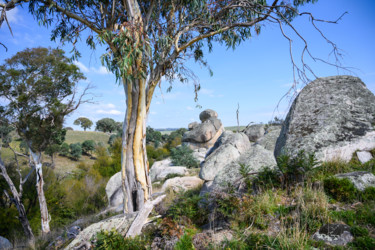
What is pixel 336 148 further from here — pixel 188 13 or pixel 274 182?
pixel 188 13

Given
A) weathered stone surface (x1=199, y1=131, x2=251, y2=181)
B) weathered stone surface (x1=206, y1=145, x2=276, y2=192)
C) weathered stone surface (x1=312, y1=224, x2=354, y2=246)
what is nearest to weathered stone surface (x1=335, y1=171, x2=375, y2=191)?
weathered stone surface (x1=312, y1=224, x2=354, y2=246)

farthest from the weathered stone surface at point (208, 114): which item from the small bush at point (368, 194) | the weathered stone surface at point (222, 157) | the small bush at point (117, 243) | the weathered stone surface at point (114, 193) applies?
the small bush at point (117, 243)

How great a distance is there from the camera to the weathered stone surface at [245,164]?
4.32 meters

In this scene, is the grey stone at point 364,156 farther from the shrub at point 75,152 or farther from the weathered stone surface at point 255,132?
the shrub at point 75,152

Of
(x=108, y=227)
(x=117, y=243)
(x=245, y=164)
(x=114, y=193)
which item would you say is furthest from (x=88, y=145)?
(x=117, y=243)

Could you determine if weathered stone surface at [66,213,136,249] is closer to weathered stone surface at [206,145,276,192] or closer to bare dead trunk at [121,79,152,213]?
bare dead trunk at [121,79,152,213]

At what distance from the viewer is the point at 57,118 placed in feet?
43.5

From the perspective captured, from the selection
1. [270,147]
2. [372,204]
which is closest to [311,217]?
[372,204]

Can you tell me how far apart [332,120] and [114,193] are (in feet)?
39.7

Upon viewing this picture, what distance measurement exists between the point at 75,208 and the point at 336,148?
598 inches

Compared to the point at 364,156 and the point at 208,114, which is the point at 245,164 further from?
the point at 208,114

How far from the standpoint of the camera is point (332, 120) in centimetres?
448

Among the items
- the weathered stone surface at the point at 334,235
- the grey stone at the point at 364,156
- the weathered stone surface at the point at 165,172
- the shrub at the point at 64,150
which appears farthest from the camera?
the shrub at the point at 64,150

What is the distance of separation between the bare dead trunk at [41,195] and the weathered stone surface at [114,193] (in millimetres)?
3078
